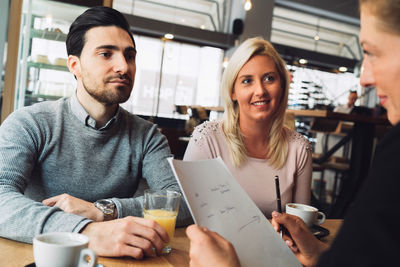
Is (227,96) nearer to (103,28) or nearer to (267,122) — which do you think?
(267,122)

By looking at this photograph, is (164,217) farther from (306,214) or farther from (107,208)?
(306,214)

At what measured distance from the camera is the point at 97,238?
34.0 inches

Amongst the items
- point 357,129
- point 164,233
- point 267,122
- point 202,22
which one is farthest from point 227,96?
point 202,22

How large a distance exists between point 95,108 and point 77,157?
0.21 m

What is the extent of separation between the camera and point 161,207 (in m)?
0.98

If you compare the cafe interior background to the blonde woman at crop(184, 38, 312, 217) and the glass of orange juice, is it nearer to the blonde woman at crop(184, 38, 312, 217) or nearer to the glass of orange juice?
the blonde woman at crop(184, 38, 312, 217)

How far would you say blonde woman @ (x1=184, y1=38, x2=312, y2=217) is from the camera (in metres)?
1.80

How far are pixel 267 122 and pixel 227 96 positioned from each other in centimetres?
26

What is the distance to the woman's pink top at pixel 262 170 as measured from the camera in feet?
5.80

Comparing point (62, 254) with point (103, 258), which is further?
point (103, 258)

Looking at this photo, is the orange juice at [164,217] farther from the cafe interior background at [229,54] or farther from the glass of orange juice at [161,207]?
the cafe interior background at [229,54]

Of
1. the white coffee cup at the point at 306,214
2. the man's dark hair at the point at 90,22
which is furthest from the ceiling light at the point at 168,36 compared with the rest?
the white coffee cup at the point at 306,214

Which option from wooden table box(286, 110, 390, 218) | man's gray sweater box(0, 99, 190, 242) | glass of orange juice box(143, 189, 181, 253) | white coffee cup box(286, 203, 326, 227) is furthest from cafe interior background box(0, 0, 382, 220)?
glass of orange juice box(143, 189, 181, 253)

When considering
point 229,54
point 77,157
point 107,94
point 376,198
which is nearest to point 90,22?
point 107,94
